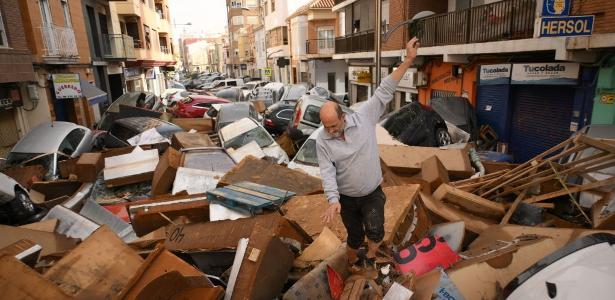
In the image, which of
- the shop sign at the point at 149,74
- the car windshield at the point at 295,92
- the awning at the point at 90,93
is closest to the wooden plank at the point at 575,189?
the awning at the point at 90,93

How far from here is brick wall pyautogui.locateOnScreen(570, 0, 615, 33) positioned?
6801 mm

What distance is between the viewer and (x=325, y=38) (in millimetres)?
32344

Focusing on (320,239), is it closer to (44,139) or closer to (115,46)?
(44,139)

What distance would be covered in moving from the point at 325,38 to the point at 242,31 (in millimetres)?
34382

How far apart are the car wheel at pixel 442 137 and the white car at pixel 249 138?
344cm

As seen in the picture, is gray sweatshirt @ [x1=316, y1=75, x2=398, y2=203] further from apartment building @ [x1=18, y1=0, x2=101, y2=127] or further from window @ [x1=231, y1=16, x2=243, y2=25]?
window @ [x1=231, y1=16, x2=243, y2=25]

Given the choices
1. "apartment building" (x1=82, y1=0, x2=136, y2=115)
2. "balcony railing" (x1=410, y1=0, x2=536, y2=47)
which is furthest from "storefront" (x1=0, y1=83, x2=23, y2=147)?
"balcony railing" (x1=410, y1=0, x2=536, y2=47)

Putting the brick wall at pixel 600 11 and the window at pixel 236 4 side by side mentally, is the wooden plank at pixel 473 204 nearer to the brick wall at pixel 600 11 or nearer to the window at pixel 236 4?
the brick wall at pixel 600 11

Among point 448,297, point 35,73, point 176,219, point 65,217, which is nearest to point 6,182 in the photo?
point 65,217

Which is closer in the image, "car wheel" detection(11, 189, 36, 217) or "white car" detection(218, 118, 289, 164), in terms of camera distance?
"car wheel" detection(11, 189, 36, 217)

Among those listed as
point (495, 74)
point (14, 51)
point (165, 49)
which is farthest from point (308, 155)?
point (165, 49)

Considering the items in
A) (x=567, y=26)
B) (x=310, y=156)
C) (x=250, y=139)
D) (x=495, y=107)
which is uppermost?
(x=567, y=26)

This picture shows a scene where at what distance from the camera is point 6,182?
5.50 metres

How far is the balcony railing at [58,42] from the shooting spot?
504 inches
